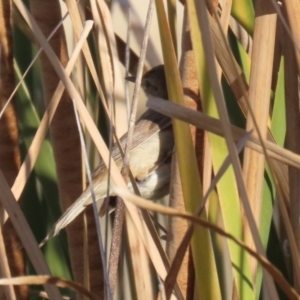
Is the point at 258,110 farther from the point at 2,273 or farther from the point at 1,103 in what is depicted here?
the point at 1,103

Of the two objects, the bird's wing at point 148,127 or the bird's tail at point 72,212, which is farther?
the bird's wing at point 148,127

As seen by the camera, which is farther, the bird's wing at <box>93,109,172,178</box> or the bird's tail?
the bird's wing at <box>93,109,172,178</box>

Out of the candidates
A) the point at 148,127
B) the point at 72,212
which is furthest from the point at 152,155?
the point at 72,212

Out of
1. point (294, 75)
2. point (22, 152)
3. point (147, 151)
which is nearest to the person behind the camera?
point (294, 75)

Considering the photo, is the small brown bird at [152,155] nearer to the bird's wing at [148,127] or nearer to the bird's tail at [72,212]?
the bird's wing at [148,127]

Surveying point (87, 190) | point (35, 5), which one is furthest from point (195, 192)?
point (35, 5)

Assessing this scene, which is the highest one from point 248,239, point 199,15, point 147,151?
point 199,15

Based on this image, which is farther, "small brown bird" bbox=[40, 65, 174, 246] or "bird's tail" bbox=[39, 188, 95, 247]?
"small brown bird" bbox=[40, 65, 174, 246]

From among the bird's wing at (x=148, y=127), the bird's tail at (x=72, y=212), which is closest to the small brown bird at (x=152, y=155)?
the bird's wing at (x=148, y=127)

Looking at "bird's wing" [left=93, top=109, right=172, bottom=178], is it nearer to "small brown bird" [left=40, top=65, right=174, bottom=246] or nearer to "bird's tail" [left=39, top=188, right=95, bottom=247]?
"small brown bird" [left=40, top=65, right=174, bottom=246]

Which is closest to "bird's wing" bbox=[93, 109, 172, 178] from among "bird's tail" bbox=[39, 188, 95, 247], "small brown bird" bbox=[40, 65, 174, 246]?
"small brown bird" bbox=[40, 65, 174, 246]

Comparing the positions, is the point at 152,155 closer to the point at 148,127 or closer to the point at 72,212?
the point at 148,127
